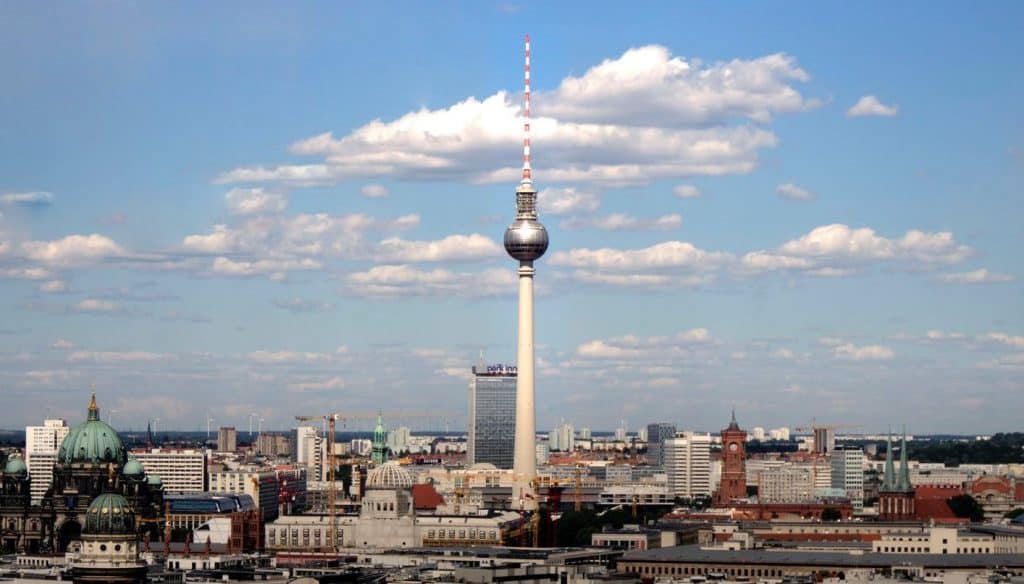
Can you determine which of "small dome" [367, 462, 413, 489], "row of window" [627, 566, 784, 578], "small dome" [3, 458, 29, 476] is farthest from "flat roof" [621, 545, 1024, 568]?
"small dome" [3, 458, 29, 476]

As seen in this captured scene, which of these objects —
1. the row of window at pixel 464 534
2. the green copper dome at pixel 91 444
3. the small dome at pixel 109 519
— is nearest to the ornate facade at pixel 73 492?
the green copper dome at pixel 91 444

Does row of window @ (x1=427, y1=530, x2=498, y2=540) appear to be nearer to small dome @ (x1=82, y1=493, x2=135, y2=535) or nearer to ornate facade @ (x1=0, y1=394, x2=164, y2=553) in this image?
ornate facade @ (x1=0, y1=394, x2=164, y2=553)

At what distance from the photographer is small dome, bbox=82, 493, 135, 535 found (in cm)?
11800

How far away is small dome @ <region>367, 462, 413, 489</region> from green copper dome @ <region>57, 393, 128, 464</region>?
1715 cm

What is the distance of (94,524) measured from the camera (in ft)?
387

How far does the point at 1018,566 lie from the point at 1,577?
51754 millimetres

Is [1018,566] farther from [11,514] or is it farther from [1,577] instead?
[11,514]

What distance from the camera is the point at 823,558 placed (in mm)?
152875

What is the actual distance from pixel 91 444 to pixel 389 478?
20201 mm

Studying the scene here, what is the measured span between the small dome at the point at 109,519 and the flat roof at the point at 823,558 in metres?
44.1

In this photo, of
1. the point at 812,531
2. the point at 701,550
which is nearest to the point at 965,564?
the point at 701,550

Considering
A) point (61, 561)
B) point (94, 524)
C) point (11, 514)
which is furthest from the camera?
point (11, 514)

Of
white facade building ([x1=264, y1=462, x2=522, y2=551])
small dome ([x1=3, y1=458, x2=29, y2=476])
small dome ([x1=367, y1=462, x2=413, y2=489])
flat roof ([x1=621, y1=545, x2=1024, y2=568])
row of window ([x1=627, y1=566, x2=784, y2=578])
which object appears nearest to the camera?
flat roof ([x1=621, y1=545, x2=1024, y2=568])

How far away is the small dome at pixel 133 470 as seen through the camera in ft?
634
